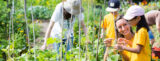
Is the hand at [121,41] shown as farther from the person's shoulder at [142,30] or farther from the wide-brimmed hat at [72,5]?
the wide-brimmed hat at [72,5]


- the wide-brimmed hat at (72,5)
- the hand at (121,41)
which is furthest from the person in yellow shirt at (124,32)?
the wide-brimmed hat at (72,5)

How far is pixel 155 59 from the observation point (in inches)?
76.0

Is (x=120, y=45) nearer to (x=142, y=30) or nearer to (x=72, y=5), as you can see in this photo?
(x=142, y=30)

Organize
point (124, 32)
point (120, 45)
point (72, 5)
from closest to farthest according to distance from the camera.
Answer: point (120, 45)
point (124, 32)
point (72, 5)

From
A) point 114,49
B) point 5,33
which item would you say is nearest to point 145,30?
point 114,49

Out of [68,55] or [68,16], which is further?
[68,16]

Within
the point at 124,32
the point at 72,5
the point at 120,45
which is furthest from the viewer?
the point at 72,5

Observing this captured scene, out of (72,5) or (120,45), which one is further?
(72,5)

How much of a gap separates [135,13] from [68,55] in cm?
60

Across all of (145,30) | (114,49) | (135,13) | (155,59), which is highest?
(135,13)

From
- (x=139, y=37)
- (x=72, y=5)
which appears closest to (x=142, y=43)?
(x=139, y=37)

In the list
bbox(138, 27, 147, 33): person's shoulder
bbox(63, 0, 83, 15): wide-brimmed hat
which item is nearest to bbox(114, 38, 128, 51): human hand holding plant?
bbox(138, 27, 147, 33): person's shoulder

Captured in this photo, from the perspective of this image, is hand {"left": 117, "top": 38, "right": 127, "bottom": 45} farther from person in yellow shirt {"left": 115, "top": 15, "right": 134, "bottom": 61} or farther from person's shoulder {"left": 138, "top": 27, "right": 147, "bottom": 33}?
person's shoulder {"left": 138, "top": 27, "right": 147, "bottom": 33}

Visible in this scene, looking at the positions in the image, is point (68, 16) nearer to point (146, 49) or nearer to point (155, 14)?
point (146, 49)
